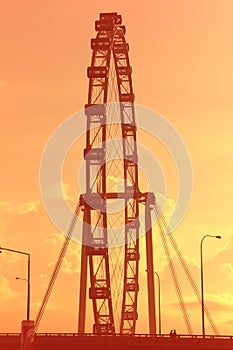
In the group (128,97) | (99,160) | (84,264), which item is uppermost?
(128,97)

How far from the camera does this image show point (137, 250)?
482ft

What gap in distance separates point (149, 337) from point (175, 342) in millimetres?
4387

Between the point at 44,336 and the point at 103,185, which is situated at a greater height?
the point at 103,185

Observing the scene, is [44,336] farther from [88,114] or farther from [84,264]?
[88,114]

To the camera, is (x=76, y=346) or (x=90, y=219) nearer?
(x=76, y=346)

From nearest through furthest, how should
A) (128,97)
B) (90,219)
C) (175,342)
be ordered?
(175,342) → (90,219) → (128,97)

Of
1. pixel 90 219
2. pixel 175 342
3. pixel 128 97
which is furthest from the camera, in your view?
pixel 128 97

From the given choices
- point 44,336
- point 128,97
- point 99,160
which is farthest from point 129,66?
point 44,336

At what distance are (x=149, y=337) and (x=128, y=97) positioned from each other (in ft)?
149

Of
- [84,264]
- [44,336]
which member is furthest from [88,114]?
[44,336]

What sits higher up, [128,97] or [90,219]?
[128,97]

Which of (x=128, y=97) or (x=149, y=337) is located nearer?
(x=149, y=337)

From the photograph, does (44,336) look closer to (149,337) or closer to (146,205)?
(149,337)

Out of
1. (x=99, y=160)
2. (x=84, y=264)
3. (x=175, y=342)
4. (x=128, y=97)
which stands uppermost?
(x=128, y=97)
